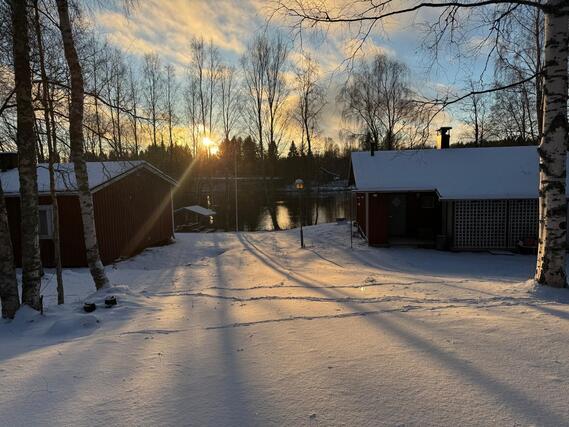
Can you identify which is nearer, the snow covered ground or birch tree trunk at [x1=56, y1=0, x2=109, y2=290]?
the snow covered ground

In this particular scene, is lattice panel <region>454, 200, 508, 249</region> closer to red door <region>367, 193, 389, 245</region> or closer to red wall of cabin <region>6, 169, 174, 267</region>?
red door <region>367, 193, 389, 245</region>

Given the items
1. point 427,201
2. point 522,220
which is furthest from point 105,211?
point 522,220

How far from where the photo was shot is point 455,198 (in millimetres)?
13656

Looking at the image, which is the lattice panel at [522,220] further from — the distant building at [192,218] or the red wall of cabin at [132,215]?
the distant building at [192,218]

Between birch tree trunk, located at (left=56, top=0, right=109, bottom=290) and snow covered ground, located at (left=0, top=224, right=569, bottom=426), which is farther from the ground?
birch tree trunk, located at (left=56, top=0, right=109, bottom=290)

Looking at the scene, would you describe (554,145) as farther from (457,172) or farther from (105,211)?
(105,211)

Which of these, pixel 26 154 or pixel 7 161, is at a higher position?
pixel 7 161

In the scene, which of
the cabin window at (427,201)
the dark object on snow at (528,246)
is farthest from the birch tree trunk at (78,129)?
the dark object on snow at (528,246)

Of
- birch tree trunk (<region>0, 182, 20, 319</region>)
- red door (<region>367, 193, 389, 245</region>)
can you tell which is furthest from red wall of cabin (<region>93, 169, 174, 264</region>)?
red door (<region>367, 193, 389, 245</region>)

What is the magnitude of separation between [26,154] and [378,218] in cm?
1210

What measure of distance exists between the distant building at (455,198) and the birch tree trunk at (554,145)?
703 centimetres

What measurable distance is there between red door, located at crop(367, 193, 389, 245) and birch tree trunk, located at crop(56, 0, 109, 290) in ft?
34.0

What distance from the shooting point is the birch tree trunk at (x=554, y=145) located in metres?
5.66

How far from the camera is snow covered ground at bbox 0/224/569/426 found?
2328 millimetres
